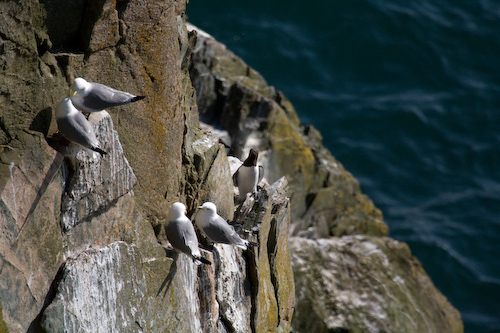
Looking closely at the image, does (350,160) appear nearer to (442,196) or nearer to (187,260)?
(442,196)

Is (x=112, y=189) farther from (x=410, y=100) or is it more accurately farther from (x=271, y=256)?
(x=410, y=100)

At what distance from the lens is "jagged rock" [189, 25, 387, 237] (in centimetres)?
1702

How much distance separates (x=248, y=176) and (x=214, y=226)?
2253mm

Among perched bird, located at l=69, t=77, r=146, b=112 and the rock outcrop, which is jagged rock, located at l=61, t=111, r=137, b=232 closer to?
perched bird, located at l=69, t=77, r=146, b=112

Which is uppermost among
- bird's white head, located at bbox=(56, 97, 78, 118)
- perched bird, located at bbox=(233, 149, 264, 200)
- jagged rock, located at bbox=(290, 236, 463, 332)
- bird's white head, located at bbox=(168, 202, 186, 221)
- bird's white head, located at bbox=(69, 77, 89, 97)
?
bird's white head, located at bbox=(69, 77, 89, 97)

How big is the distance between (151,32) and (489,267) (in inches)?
748

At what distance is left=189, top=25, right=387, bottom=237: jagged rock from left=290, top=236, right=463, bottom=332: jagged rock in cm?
132

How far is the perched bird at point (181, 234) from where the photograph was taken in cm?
732

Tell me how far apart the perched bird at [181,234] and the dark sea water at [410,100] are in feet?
52.5

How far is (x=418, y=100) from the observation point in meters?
27.1

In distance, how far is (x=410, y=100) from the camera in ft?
88.6

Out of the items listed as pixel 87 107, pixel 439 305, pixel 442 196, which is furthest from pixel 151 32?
pixel 442 196

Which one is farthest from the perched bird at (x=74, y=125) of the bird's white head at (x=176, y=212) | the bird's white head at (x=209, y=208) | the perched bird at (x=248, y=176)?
the perched bird at (x=248, y=176)

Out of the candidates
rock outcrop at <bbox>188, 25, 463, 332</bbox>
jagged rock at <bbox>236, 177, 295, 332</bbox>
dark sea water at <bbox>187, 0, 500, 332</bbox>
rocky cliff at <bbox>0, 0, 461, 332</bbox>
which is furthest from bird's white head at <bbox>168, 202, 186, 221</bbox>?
dark sea water at <bbox>187, 0, 500, 332</bbox>
